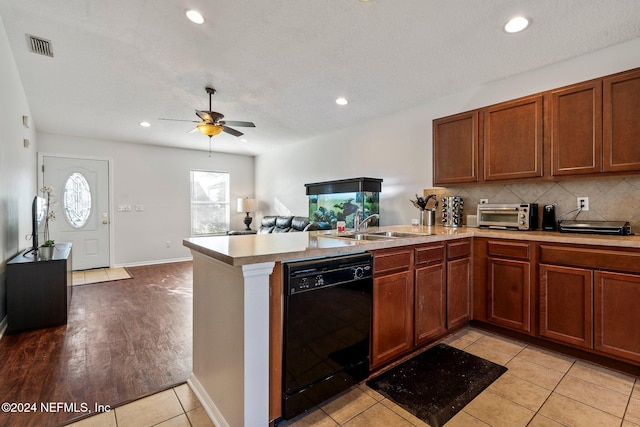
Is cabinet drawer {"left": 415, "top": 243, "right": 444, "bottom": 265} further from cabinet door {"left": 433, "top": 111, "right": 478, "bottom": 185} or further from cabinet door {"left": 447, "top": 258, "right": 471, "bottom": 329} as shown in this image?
cabinet door {"left": 433, "top": 111, "right": 478, "bottom": 185}

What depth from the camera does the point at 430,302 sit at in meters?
2.42

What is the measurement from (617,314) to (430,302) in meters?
1.24

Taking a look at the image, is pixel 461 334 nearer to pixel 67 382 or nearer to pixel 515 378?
pixel 515 378

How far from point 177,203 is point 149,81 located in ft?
12.4

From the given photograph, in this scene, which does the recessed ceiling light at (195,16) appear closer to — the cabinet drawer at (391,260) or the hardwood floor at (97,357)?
the cabinet drawer at (391,260)

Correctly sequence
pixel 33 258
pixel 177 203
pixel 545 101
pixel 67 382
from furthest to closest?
pixel 177 203 < pixel 33 258 < pixel 545 101 < pixel 67 382

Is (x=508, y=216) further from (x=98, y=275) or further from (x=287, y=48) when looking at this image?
(x=98, y=275)

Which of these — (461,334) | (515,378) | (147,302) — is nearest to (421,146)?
(461,334)

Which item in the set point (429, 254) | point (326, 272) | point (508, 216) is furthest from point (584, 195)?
point (326, 272)

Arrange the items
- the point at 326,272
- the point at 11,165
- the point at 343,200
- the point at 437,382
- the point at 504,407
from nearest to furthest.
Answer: the point at 326,272 < the point at 504,407 < the point at 437,382 < the point at 11,165 < the point at 343,200

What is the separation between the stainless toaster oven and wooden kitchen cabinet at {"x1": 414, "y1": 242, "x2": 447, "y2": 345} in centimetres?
88

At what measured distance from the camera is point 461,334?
2.76 metres

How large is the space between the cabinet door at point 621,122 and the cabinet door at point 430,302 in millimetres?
1563

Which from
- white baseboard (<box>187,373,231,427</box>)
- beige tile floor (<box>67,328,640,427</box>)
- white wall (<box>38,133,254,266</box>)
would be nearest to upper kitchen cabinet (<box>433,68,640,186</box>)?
beige tile floor (<box>67,328,640,427</box>)
